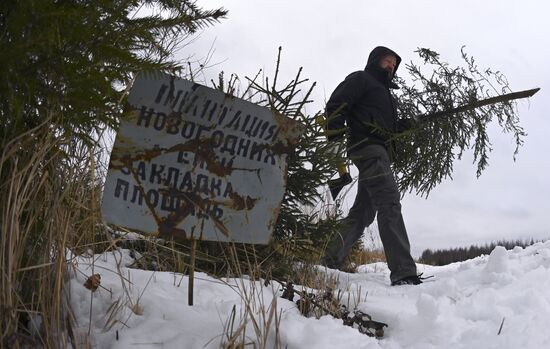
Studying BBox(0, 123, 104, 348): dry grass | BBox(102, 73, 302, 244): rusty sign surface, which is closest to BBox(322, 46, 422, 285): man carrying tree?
BBox(102, 73, 302, 244): rusty sign surface

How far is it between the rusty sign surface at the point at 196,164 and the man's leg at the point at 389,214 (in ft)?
6.80

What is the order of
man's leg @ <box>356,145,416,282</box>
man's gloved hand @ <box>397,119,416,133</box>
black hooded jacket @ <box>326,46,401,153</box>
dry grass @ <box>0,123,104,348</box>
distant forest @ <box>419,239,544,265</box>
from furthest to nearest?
distant forest @ <box>419,239,544,265</box> → man's gloved hand @ <box>397,119,416,133</box> → black hooded jacket @ <box>326,46,401,153</box> → man's leg @ <box>356,145,416,282</box> → dry grass @ <box>0,123,104,348</box>

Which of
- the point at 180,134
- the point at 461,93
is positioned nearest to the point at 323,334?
the point at 180,134

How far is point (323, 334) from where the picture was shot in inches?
97.6

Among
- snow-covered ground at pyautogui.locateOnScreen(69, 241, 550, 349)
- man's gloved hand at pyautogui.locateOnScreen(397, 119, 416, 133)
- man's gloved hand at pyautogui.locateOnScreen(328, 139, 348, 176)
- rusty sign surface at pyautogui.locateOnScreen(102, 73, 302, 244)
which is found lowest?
snow-covered ground at pyautogui.locateOnScreen(69, 241, 550, 349)

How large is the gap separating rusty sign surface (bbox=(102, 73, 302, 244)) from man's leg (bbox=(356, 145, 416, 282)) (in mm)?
2073

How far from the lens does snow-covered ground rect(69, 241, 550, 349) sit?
2.25 metres

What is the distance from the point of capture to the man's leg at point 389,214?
4.58m

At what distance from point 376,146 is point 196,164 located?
2.57 m

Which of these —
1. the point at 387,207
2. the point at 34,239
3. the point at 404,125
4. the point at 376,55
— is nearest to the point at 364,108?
the point at 404,125

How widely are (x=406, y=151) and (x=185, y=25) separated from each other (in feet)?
11.0

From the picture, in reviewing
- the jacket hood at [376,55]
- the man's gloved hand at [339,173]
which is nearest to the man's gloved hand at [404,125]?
the jacket hood at [376,55]

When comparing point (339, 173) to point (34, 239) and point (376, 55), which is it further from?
point (34, 239)

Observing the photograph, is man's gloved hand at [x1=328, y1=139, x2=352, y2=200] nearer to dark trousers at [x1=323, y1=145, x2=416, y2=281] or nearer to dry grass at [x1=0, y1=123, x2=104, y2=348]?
dark trousers at [x1=323, y1=145, x2=416, y2=281]
